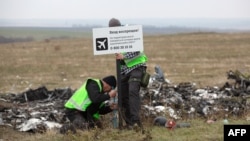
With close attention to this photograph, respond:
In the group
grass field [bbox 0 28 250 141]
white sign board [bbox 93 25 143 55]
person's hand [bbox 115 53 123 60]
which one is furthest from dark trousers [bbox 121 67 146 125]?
white sign board [bbox 93 25 143 55]

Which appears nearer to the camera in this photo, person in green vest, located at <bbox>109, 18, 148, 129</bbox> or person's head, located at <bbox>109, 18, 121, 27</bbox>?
person's head, located at <bbox>109, 18, 121, 27</bbox>

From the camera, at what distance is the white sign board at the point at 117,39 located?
321 inches

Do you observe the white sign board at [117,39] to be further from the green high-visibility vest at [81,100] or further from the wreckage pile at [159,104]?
the wreckage pile at [159,104]

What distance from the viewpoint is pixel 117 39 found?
822 centimetres

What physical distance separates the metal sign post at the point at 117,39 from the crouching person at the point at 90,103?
2.52 ft

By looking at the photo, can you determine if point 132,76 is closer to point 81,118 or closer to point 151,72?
point 81,118

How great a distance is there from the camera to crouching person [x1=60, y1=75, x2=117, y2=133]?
8617mm

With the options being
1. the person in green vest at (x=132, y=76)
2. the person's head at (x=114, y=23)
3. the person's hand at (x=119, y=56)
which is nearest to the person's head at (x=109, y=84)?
the person in green vest at (x=132, y=76)

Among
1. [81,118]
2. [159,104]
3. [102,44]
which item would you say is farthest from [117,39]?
[159,104]

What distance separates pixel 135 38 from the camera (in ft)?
27.2

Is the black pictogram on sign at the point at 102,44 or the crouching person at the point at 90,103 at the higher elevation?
the black pictogram on sign at the point at 102,44

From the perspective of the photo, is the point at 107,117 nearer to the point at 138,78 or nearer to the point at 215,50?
the point at 138,78

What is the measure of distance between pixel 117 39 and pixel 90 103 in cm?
140

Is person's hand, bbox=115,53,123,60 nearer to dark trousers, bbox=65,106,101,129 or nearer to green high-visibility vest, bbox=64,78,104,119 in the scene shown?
green high-visibility vest, bbox=64,78,104,119
